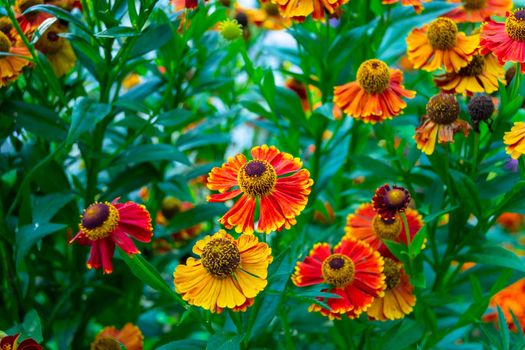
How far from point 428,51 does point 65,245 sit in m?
0.72

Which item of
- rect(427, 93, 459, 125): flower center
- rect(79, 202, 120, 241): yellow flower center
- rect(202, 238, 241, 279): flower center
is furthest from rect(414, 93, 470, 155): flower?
rect(79, 202, 120, 241): yellow flower center

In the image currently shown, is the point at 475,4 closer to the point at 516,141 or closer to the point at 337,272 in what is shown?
the point at 516,141

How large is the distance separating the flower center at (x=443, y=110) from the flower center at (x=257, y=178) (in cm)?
26

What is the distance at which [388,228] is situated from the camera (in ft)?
3.40

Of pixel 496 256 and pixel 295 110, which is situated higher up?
pixel 295 110

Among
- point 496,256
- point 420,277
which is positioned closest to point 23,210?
point 420,277

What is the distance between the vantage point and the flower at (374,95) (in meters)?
1.02

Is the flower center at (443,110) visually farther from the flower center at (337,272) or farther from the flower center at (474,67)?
the flower center at (337,272)

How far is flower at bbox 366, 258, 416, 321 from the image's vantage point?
0.98 m

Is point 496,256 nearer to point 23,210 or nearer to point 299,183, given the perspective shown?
point 299,183

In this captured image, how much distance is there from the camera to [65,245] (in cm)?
133

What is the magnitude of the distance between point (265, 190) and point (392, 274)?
25 centimetres

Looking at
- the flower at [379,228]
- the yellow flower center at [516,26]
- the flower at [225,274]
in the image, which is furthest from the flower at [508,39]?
the flower at [225,274]

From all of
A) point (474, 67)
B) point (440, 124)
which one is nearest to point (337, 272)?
point (440, 124)
